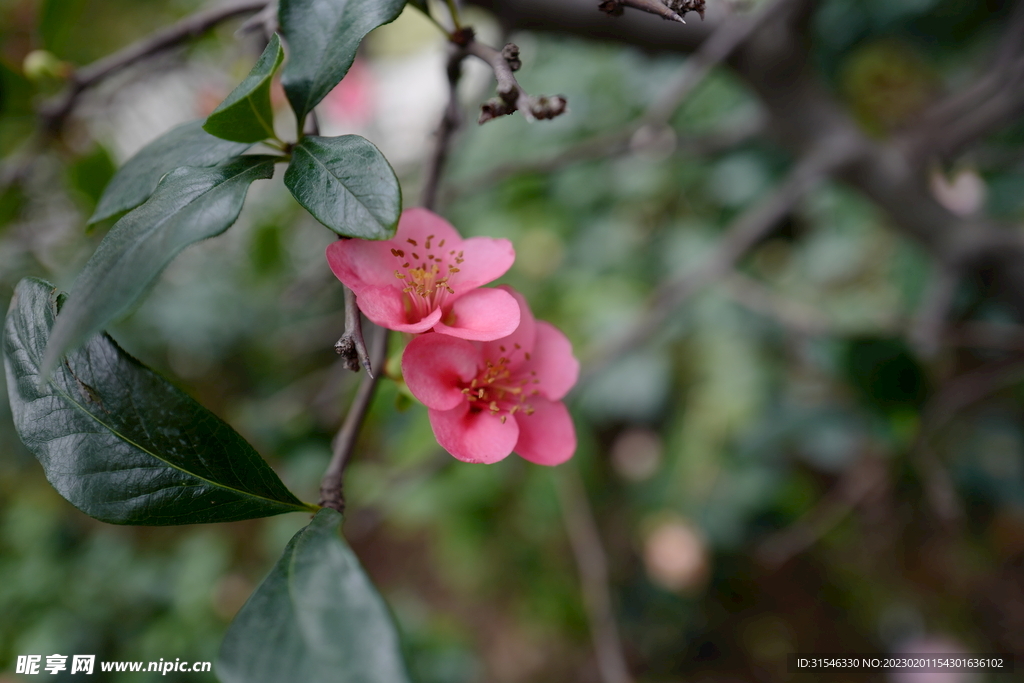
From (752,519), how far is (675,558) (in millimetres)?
163

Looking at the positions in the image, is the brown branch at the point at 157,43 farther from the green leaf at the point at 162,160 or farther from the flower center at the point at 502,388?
the flower center at the point at 502,388

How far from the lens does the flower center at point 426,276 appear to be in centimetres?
36

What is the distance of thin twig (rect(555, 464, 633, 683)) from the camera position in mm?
775

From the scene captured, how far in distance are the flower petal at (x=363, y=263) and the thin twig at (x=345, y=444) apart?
4 cm

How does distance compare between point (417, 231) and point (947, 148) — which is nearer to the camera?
point (417, 231)

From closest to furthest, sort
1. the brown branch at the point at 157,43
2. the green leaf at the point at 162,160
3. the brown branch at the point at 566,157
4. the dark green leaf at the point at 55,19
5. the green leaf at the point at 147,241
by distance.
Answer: the green leaf at the point at 147,241, the green leaf at the point at 162,160, the brown branch at the point at 157,43, the dark green leaf at the point at 55,19, the brown branch at the point at 566,157

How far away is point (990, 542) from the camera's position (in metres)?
1.10

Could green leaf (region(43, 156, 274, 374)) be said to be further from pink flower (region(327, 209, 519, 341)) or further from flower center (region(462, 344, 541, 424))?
flower center (region(462, 344, 541, 424))

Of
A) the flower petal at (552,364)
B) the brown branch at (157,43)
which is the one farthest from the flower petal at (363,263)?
the brown branch at (157,43)

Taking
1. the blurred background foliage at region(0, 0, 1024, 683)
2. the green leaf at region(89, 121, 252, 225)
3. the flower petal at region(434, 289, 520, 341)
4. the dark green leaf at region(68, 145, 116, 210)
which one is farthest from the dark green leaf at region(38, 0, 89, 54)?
the flower petal at region(434, 289, 520, 341)

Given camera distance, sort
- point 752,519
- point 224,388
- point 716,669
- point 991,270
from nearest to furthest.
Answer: point 991,270
point 752,519
point 716,669
point 224,388

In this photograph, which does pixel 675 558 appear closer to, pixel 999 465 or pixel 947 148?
pixel 999 465

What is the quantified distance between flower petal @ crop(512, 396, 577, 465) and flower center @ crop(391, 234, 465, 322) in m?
0.09


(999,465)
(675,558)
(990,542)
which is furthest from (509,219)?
(990,542)
